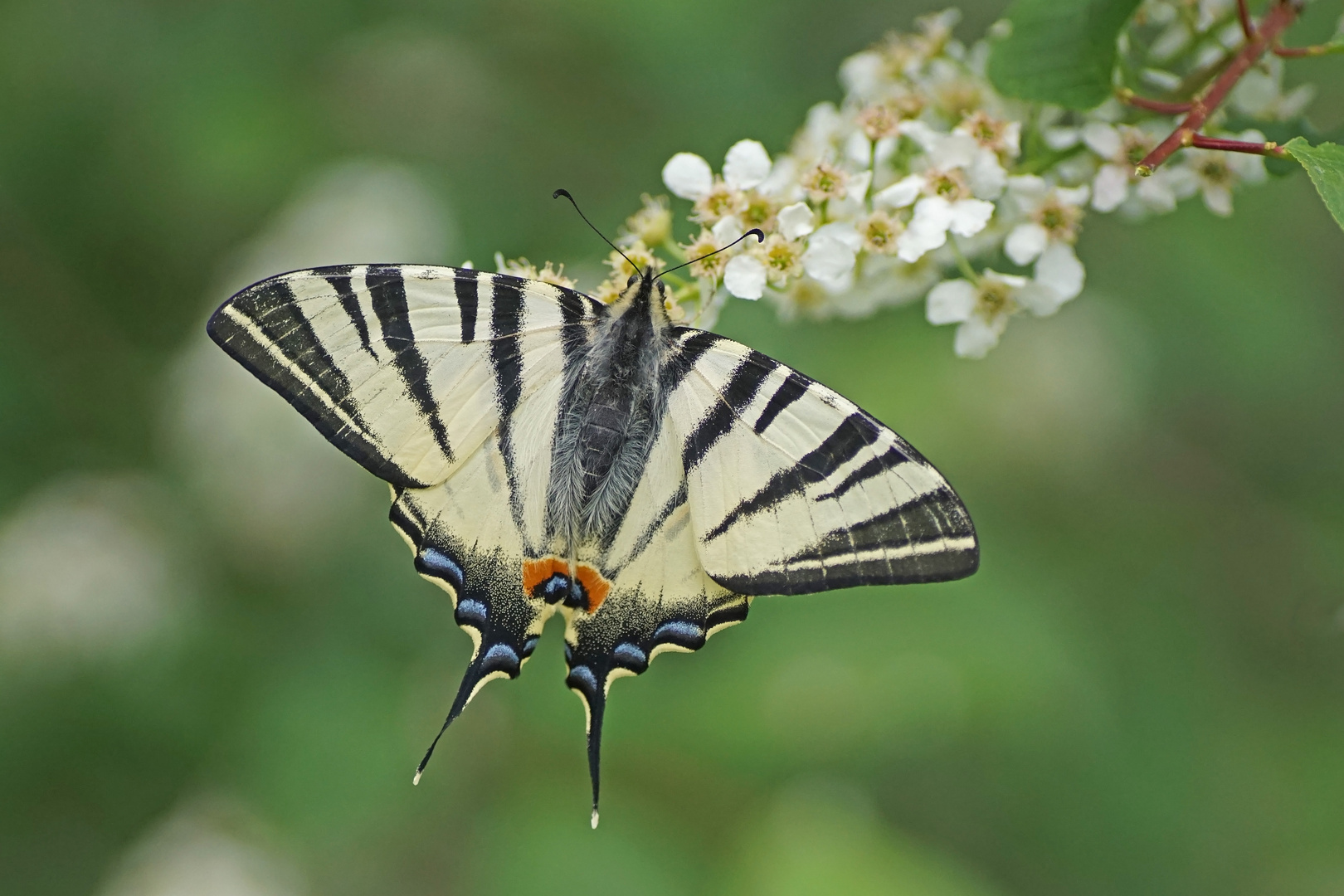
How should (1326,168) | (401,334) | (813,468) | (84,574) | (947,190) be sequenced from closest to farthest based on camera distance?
(1326,168) → (813,468) → (401,334) → (947,190) → (84,574)

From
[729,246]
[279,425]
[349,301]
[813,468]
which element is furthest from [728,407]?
[279,425]

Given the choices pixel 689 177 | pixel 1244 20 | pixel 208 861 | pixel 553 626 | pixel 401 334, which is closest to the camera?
pixel 1244 20

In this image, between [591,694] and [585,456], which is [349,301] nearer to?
[585,456]

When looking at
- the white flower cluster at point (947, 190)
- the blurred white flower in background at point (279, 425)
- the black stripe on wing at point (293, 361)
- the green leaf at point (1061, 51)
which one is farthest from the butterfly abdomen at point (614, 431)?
the blurred white flower in background at point (279, 425)

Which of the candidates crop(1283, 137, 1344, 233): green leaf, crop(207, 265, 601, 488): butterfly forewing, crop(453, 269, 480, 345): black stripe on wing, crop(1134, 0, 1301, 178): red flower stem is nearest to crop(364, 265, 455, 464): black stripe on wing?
crop(207, 265, 601, 488): butterfly forewing

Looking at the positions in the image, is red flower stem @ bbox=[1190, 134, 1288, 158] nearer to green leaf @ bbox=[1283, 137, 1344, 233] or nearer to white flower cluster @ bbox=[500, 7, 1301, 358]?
green leaf @ bbox=[1283, 137, 1344, 233]

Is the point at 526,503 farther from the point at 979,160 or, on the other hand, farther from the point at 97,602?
the point at 97,602

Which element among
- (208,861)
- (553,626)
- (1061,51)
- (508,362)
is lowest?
(208,861)

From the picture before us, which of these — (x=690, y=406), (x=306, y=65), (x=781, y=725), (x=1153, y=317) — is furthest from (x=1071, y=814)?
(x=306, y=65)

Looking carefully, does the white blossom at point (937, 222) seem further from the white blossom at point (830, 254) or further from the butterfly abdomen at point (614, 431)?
the butterfly abdomen at point (614, 431)
